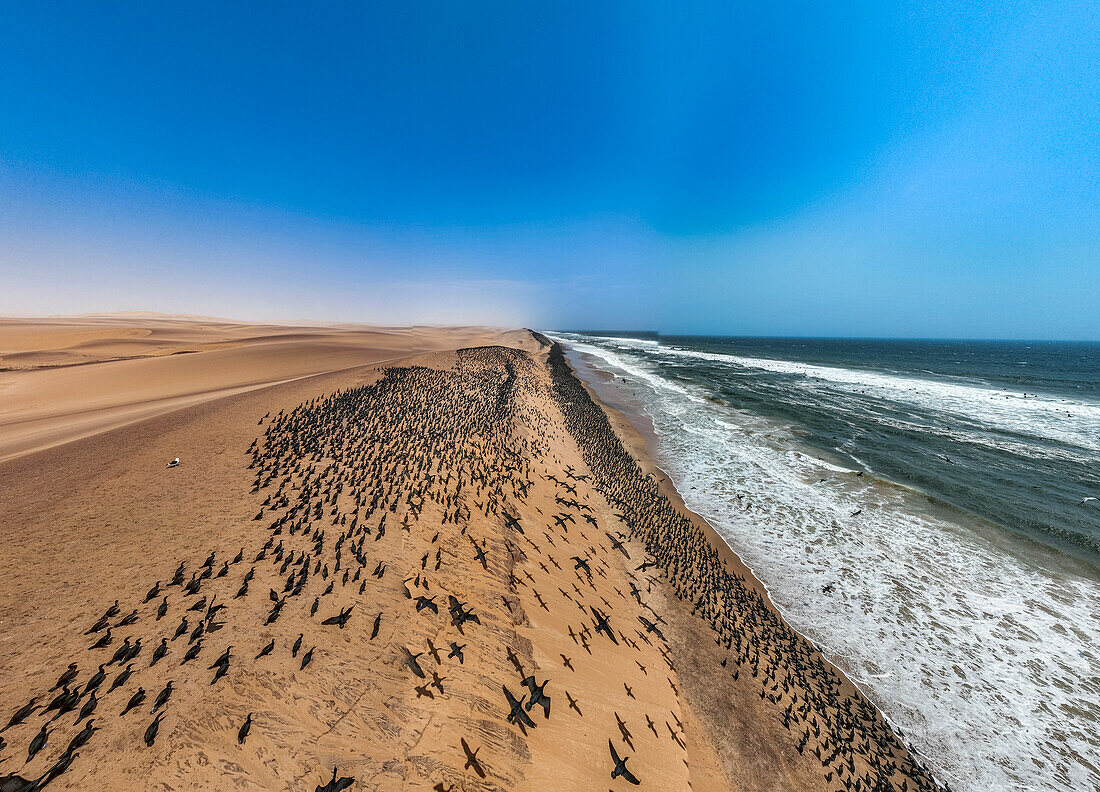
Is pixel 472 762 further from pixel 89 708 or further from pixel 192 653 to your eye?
pixel 89 708

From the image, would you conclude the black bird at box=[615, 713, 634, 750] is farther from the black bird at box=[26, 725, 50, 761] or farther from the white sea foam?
the white sea foam

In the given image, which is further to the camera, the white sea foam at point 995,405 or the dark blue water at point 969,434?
the white sea foam at point 995,405

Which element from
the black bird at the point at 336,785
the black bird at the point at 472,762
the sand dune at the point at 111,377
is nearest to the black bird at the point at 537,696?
the black bird at the point at 472,762

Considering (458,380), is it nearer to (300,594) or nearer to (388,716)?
(300,594)

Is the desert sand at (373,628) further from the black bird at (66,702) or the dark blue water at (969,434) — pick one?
the dark blue water at (969,434)

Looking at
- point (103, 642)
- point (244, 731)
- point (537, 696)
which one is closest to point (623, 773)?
point (537, 696)

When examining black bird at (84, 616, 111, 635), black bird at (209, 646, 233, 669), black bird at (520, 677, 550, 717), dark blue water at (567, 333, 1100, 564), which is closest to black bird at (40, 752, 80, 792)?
black bird at (209, 646, 233, 669)
